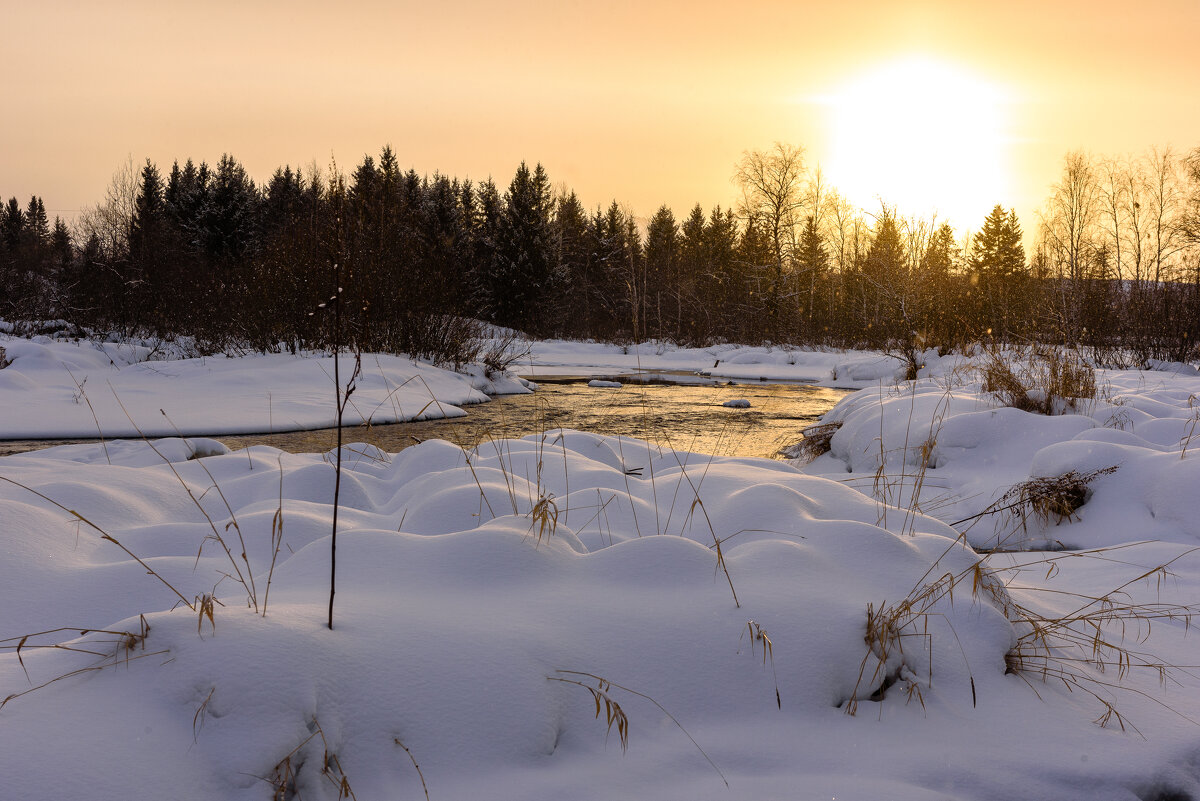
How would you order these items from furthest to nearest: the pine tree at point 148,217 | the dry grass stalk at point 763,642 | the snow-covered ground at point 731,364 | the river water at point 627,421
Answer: the pine tree at point 148,217
the snow-covered ground at point 731,364
the river water at point 627,421
the dry grass stalk at point 763,642

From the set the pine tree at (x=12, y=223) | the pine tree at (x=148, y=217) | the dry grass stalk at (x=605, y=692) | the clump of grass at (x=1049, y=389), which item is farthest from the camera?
the pine tree at (x=12, y=223)

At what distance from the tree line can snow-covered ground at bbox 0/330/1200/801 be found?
7291 millimetres

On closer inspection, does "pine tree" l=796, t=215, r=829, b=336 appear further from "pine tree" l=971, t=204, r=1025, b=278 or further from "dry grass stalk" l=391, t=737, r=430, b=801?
"dry grass stalk" l=391, t=737, r=430, b=801

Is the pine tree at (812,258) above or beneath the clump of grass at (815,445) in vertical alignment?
above

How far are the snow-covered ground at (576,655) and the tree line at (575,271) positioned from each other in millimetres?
7291

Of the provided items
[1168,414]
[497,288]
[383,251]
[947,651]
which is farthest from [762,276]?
[947,651]

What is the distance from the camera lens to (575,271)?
35.8 meters

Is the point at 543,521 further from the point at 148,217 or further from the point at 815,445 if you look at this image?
the point at 148,217

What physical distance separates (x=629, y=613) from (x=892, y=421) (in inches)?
155

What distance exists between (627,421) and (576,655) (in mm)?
5900

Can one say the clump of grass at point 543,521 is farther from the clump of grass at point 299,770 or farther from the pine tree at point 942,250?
the pine tree at point 942,250

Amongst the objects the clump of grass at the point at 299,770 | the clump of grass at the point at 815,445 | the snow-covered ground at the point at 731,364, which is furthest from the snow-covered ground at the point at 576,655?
the snow-covered ground at the point at 731,364

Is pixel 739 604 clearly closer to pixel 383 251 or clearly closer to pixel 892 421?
pixel 892 421

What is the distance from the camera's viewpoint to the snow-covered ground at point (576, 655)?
4.15ft
